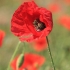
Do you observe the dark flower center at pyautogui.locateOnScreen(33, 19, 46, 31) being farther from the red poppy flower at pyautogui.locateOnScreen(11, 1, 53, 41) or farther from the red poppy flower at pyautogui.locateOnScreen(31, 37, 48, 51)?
the red poppy flower at pyautogui.locateOnScreen(31, 37, 48, 51)

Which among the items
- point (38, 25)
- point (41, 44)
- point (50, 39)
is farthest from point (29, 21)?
point (50, 39)

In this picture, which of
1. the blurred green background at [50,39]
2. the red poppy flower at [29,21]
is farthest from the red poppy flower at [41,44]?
the red poppy flower at [29,21]

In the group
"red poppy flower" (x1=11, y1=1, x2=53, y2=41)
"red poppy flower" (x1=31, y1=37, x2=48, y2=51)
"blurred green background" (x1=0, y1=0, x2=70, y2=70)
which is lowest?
"blurred green background" (x1=0, y1=0, x2=70, y2=70)

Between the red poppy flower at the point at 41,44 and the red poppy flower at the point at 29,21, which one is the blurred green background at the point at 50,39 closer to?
the red poppy flower at the point at 41,44

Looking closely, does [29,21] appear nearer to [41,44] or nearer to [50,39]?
[41,44]

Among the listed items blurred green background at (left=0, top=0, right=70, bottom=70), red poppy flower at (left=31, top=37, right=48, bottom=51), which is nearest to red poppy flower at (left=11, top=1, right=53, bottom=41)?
blurred green background at (left=0, top=0, right=70, bottom=70)

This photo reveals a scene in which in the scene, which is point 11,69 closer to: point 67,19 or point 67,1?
point 67,19
